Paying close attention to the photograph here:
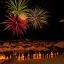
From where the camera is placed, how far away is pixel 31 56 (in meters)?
9.49

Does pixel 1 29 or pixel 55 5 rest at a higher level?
pixel 55 5

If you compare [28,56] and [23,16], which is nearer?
[28,56]

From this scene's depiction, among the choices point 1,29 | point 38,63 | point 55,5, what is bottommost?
point 38,63

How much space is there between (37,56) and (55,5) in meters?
5.69

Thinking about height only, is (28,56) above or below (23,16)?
below

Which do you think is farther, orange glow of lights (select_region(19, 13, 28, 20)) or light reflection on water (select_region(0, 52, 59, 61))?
orange glow of lights (select_region(19, 13, 28, 20))

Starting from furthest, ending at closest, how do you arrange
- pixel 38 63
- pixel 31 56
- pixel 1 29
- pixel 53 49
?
pixel 1 29 < pixel 53 49 < pixel 31 56 < pixel 38 63

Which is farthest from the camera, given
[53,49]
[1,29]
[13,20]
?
[1,29]

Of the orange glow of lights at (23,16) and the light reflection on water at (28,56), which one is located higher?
the orange glow of lights at (23,16)

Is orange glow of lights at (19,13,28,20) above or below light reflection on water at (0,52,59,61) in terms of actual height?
above

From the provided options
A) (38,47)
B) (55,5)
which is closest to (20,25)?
(38,47)

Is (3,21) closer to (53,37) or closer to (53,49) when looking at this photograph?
(53,37)

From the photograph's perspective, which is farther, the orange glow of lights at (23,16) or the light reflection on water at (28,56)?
the orange glow of lights at (23,16)

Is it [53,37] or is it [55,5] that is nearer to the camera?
[53,37]
